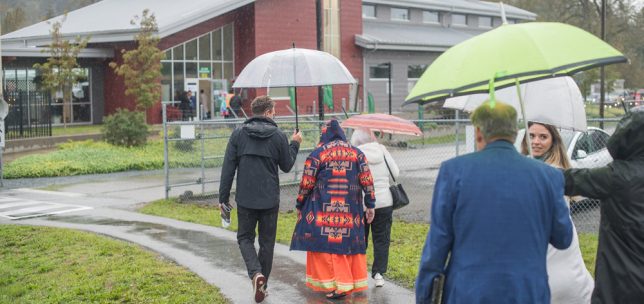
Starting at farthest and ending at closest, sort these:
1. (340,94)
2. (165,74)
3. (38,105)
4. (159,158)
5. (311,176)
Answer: (340,94) → (165,74) → (38,105) → (159,158) → (311,176)

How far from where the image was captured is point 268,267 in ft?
24.9

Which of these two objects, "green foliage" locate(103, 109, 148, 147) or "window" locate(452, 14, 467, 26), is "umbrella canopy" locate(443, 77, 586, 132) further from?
"window" locate(452, 14, 467, 26)

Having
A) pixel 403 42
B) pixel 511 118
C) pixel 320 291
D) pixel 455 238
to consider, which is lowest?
pixel 320 291

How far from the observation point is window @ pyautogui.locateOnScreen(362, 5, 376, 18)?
46750mm

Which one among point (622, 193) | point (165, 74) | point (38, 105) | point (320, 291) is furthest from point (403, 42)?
point (622, 193)

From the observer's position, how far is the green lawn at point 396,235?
340 inches

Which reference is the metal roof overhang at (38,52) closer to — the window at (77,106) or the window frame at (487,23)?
the window at (77,106)

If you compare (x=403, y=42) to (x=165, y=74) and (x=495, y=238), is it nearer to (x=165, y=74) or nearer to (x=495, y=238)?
(x=165, y=74)

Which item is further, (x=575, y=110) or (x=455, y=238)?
(x=575, y=110)

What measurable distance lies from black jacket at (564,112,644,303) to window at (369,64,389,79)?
3902 centimetres

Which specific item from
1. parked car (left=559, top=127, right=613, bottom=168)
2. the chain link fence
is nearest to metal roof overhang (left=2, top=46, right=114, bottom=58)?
the chain link fence

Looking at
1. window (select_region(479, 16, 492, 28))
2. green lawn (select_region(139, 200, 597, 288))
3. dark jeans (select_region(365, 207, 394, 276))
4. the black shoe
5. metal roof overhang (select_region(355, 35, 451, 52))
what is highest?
window (select_region(479, 16, 492, 28))

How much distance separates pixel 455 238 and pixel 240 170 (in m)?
3.75

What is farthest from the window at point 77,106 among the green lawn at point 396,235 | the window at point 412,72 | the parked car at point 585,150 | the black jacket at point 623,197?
the black jacket at point 623,197
